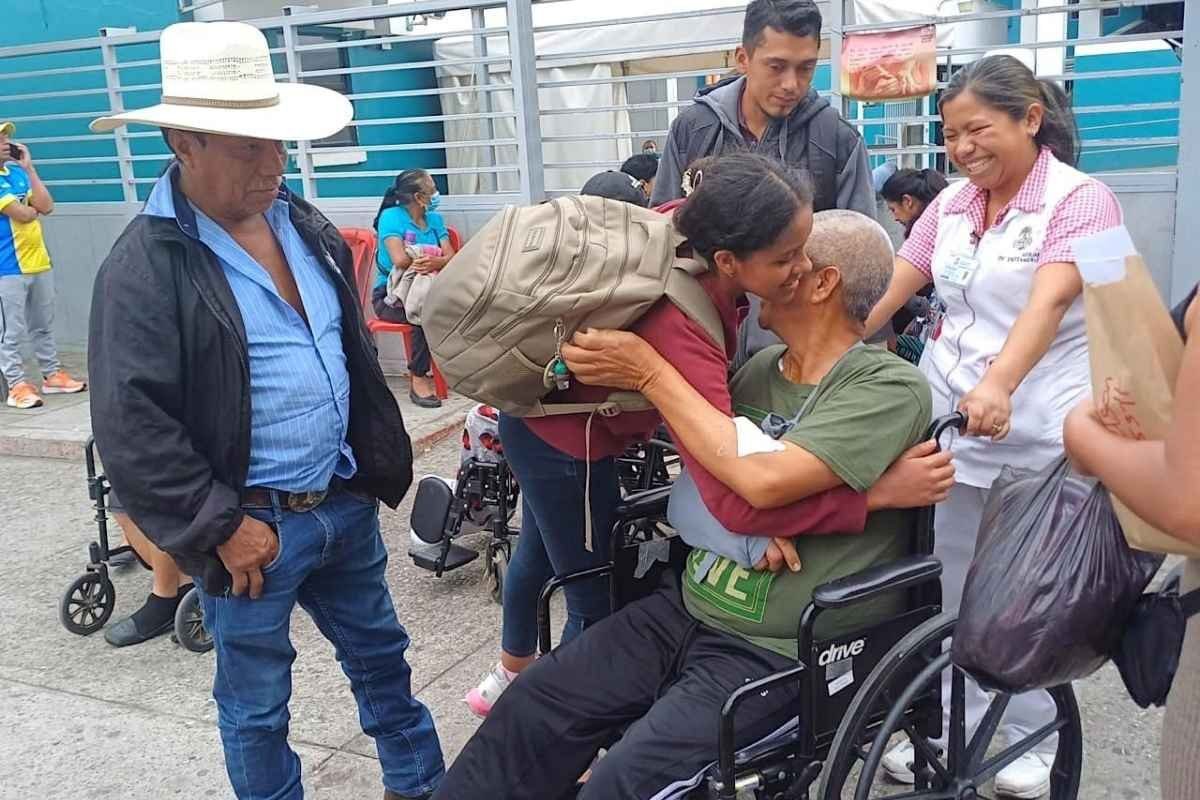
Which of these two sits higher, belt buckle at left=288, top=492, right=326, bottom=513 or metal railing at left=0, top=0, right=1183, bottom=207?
metal railing at left=0, top=0, right=1183, bottom=207

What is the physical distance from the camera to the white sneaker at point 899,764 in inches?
109

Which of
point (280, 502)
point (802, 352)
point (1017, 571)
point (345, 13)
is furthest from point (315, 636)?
point (345, 13)

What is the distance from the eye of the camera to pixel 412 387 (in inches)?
272

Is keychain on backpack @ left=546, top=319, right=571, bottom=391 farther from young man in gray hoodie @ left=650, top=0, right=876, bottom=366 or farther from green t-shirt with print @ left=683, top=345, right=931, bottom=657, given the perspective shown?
young man in gray hoodie @ left=650, top=0, right=876, bottom=366

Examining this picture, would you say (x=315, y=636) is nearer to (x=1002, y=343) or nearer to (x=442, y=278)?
(x=442, y=278)

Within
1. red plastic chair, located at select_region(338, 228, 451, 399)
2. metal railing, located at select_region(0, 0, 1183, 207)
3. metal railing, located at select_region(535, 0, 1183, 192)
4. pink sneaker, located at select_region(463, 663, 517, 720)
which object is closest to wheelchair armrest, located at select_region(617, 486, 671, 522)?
pink sneaker, located at select_region(463, 663, 517, 720)

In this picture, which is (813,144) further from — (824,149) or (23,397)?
(23,397)

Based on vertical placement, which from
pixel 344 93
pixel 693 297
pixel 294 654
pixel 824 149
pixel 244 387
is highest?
pixel 344 93

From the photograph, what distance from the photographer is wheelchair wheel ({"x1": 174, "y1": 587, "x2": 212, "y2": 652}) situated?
12.4 ft

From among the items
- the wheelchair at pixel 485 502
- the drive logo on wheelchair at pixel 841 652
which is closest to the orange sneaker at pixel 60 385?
the wheelchair at pixel 485 502

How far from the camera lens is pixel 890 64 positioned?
582cm

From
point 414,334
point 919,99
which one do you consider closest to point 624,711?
point 414,334

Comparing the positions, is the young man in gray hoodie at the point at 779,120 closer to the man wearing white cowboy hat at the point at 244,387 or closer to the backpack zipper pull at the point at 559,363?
the backpack zipper pull at the point at 559,363

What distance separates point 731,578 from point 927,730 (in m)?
0.53
